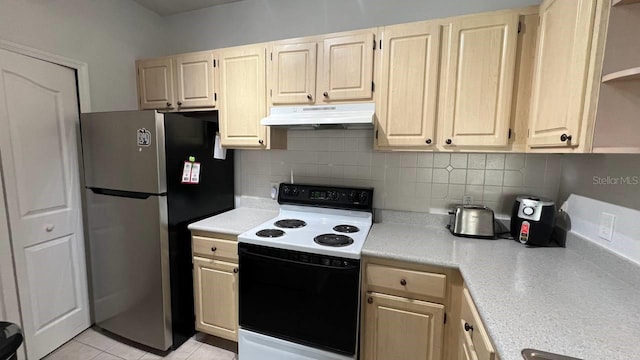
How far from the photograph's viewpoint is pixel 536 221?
152 cm

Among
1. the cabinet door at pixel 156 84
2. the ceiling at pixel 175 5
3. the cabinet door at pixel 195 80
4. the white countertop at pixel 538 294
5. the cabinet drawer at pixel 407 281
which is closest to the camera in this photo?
the white countertop at pixel 538 294

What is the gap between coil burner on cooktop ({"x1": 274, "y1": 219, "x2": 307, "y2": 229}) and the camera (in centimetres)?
193

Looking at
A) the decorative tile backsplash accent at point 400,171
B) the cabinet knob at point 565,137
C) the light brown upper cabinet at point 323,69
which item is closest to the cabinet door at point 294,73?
the light brown upper cabinet at point 323,69

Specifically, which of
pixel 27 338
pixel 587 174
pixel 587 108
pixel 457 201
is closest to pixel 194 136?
pixel 27 338

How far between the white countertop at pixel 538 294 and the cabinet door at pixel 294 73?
107 centimetres

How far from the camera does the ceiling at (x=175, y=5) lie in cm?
232

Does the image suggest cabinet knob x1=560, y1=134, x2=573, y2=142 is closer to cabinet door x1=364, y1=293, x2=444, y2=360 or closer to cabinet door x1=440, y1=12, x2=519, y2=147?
cabinet door x1=440, y1=12, x2=519, y2=147

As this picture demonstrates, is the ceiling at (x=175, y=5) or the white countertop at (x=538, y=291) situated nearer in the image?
the white countertop at (x=538, y=291)

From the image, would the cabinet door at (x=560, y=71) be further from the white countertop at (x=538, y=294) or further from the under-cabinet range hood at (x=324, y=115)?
the under-cabinet range hood at (x=324, y=115)

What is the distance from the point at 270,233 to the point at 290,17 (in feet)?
5.61

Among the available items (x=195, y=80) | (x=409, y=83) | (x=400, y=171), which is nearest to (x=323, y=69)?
(x=409, y=83)

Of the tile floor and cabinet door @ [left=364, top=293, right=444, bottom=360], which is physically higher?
cabinet door @ [left=364, top=293, right=444, bottom=360]

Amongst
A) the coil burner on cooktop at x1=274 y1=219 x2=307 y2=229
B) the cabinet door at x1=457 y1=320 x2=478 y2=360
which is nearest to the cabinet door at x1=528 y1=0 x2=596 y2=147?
A: the cabinet door at x1=457 y1=320 x2=478 y2=360

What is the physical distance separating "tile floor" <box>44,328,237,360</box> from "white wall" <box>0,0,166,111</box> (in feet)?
5.81
